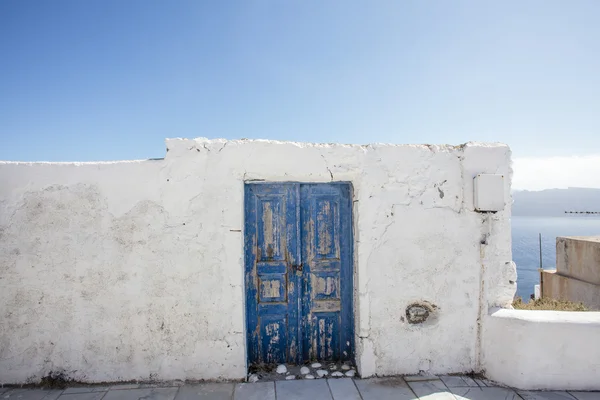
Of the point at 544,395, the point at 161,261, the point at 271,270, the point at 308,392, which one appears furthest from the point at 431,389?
the point at 161,261

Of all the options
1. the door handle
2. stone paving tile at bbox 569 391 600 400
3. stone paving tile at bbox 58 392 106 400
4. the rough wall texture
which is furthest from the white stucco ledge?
stone paving tile at bbox 58 392 106 400

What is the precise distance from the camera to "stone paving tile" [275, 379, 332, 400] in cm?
287

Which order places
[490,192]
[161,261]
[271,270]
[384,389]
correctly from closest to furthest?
[384,389] → [161,261] → [490,192] → [271,270]

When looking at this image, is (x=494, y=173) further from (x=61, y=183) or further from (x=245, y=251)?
(x=61, y=183)

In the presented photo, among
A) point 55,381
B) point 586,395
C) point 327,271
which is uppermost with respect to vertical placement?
point 327,271

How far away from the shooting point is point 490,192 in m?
3.24

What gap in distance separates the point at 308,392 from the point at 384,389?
27.2 inches

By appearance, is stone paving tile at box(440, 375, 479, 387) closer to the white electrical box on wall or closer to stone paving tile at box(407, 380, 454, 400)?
stone paving tile at box(407, 380, 454, 400)

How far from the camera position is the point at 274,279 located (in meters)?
3.41

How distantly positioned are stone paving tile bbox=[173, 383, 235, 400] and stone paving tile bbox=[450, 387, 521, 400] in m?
2.01

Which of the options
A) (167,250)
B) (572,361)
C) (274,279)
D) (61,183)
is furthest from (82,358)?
(572,361)

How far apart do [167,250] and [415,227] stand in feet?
7.88

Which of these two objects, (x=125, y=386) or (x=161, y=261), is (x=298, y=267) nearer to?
(x=161, y=261)

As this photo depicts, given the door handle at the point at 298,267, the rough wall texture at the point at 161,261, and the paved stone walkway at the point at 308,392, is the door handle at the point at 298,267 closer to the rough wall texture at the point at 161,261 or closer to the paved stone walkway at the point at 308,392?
the rough wall texture at the point at 161,261
